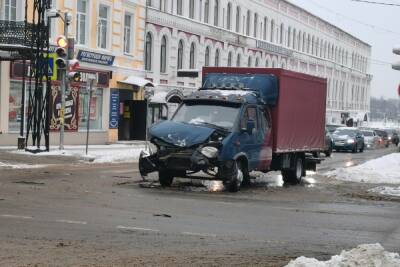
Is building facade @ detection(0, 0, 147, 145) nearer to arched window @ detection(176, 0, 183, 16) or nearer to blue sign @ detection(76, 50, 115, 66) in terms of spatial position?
blue sign @ detection(76, 50, 115, 66)

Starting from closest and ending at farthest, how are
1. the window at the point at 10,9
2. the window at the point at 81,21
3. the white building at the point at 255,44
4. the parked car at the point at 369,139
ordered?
1. the window at the point at 10,9
2. the window at the point at 81,21
3. the white building at the point at 255,44
4. the parked car at the point at 369,139

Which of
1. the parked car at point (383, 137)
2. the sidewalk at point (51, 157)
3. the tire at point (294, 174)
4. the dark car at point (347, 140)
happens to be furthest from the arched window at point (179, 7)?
the tire at point (294, 174)

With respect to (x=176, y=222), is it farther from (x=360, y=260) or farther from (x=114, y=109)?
(x=114, y=109)

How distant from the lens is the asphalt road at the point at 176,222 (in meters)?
8.16

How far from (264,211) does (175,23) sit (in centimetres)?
3079

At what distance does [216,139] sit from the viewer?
51.0 ft

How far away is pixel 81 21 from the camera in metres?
33.4

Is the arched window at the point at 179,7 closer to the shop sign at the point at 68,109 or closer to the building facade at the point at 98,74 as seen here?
the building facade at the point at 98,74

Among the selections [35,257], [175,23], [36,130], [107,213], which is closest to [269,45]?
[175,23]

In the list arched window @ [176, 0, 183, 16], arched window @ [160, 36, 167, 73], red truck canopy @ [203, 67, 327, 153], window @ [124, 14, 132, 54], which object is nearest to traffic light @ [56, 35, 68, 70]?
red truck canopy @ [203, 67, 327, 153]

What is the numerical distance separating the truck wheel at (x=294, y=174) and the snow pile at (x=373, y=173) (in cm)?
166

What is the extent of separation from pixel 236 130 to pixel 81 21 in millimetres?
19401

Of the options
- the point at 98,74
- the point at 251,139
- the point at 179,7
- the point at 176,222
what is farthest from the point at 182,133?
the point at 179,7

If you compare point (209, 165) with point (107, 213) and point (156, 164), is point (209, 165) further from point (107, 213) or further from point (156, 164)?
point (107, 213)
